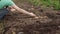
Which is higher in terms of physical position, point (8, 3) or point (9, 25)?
point (8, 3)

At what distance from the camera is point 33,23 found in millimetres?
4391

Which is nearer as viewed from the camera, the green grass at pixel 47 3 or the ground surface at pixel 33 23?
the ground surface at pixel 33 23

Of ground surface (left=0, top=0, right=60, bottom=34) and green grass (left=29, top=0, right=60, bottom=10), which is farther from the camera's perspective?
green grass (left=29, top=0, right=60, bottom=10)

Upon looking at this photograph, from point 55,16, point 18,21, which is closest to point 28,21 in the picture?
point 18,21

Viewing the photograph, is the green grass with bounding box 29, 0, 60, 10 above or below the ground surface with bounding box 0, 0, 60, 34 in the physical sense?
→ above

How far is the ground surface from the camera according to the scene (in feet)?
13.6

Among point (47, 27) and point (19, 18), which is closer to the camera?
point (47, 27)

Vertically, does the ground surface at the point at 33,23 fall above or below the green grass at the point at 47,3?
below

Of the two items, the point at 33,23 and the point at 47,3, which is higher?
the point at 47,3

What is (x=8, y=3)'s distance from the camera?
4.81m

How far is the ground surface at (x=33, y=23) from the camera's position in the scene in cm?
416

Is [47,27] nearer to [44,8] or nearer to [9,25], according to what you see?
[9,25]

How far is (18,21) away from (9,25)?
24 cm

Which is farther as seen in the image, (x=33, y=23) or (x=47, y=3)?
(x=47, y=3)
